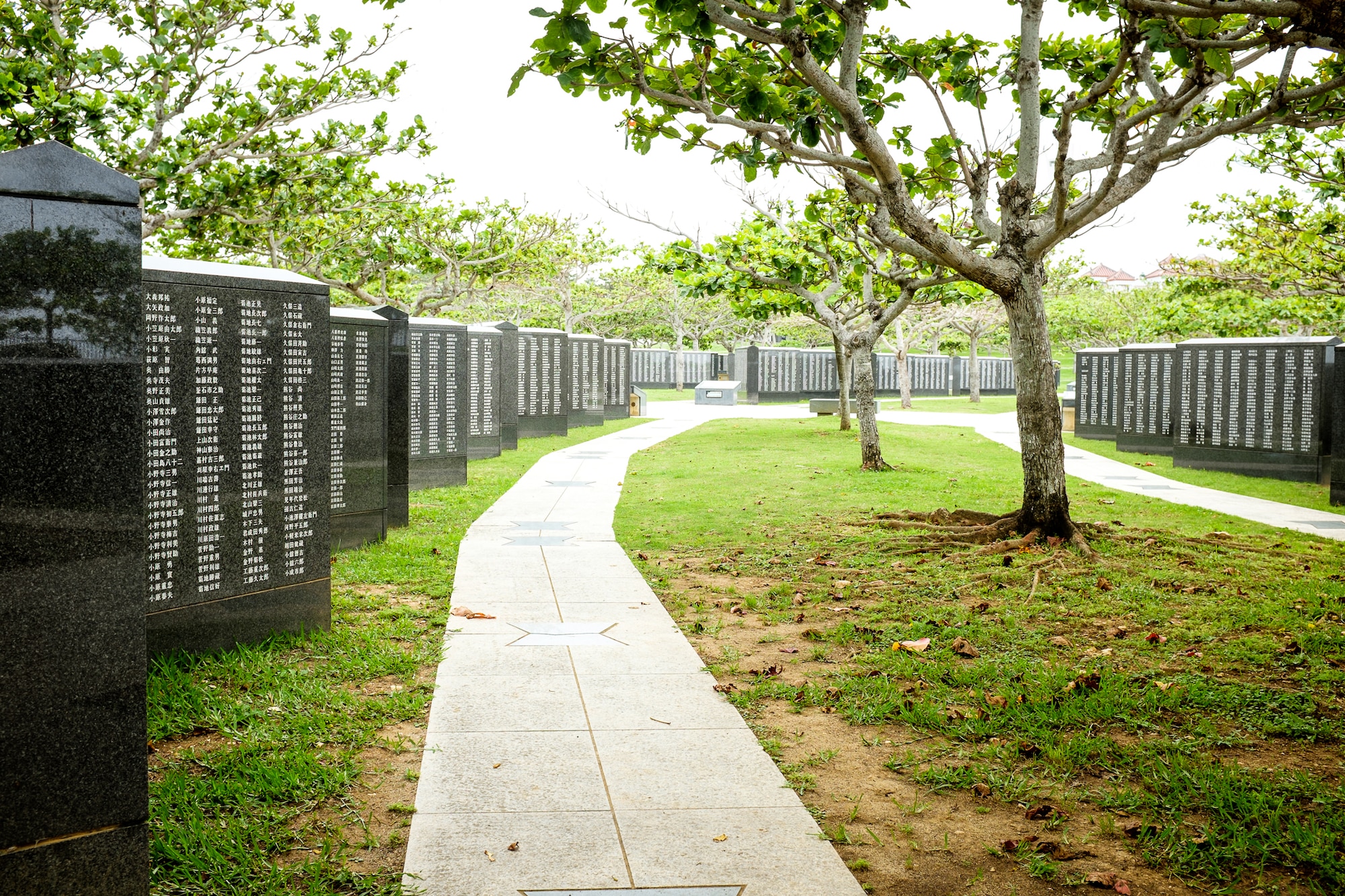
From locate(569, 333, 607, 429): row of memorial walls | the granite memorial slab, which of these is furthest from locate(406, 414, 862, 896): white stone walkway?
locate(569, 333, 607, 429): row of memorial walls

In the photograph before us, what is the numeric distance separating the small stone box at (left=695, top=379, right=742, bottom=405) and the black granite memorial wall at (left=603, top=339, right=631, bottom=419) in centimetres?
963

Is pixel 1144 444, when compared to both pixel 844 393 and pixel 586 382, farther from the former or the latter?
pixel 586 382

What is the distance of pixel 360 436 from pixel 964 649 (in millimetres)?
5241

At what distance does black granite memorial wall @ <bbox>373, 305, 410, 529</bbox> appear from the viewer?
8.77m

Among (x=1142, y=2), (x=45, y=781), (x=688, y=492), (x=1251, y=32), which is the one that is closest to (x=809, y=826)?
(x=45, y=781)

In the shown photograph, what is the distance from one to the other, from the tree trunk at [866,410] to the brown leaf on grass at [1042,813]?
1126 cm

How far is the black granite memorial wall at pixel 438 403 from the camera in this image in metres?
11.9

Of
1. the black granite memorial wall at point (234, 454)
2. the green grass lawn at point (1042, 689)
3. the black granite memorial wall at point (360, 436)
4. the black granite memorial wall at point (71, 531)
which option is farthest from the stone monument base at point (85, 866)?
the black granite memorial wall at point (360, 436)

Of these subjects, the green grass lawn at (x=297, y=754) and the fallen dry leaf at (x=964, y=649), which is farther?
the fallen dry leaf at (x=964, y=649)

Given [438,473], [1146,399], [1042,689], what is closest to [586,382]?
[438,473]

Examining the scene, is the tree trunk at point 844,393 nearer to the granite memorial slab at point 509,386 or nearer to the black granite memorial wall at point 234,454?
the granite memorial slab at point 509,386

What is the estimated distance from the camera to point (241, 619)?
213 inches

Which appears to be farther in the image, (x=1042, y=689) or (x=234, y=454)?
(x=234, y=454)

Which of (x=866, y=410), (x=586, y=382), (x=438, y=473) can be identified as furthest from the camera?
(x=586, y=382)
